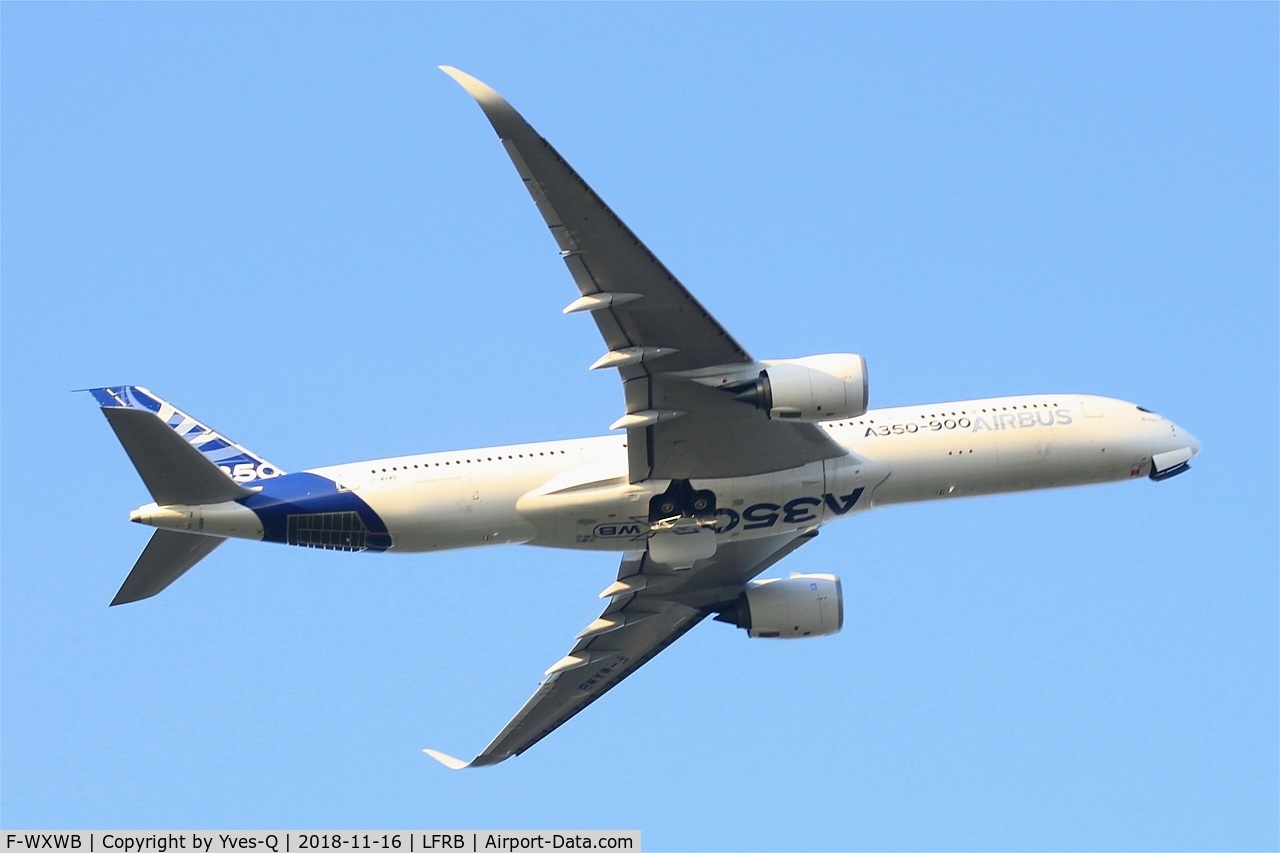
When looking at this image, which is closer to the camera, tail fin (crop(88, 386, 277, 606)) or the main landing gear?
tail fin (crop(88, 386, 277, 606))

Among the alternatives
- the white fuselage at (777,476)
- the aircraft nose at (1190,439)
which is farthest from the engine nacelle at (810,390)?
the aircraft nose at (1190,439)

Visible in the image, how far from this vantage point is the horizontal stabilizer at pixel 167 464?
41.3 meters

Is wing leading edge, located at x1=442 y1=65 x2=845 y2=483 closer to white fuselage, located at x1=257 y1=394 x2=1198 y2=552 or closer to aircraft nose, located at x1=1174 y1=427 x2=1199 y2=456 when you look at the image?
white fuselage, located at x1=257 y1=394 x2=1198 y2=552

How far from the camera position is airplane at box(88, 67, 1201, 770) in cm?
4219

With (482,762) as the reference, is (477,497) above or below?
above

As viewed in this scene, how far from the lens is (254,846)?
39.6m

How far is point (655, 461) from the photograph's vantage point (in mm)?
45281

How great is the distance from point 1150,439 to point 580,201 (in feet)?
64.3

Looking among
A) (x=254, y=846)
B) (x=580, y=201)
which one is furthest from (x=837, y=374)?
(x=254, y=846)

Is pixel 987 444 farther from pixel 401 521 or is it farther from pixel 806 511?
pixel 401 521

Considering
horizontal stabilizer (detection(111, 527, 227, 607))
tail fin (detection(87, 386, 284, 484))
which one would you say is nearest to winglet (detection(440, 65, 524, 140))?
tail fin (detection(87, 386, 284, 484))

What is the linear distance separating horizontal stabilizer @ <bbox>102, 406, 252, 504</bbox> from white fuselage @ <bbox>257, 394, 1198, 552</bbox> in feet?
3.92

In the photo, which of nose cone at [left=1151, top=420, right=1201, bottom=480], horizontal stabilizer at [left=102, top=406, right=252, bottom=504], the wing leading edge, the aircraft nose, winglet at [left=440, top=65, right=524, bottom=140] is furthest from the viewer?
the aircraft nose
